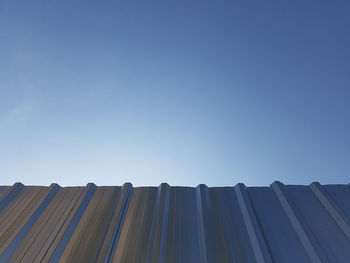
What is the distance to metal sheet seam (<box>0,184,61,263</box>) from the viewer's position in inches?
108

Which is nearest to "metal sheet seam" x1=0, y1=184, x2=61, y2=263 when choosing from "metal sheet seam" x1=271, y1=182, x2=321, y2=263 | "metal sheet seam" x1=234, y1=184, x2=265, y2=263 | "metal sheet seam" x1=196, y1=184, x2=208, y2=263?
"metal sheet seam" x1=196, y1=184, x2=208, y2=263

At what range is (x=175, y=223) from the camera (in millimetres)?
3127

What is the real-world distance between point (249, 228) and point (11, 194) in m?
A: 3.91

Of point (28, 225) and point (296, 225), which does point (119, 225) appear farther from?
point (296, 225)

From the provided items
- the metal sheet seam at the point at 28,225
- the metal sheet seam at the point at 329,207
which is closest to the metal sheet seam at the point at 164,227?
the metal sheet seam at the point at 28,225

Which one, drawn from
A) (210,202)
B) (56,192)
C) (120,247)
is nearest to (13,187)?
(56,192)

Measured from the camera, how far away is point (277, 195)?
372 cm

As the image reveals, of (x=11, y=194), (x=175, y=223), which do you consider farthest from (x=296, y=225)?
(x=11, y=194)

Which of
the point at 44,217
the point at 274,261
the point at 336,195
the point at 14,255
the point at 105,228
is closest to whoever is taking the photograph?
the point at 274,261

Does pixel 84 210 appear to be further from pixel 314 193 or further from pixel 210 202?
pixel 314 193

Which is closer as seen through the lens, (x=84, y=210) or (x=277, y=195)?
(x=84, y=210)

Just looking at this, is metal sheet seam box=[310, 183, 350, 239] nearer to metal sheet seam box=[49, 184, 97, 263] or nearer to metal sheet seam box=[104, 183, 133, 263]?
metal sheet seam box=[104, 183, 133, 263]

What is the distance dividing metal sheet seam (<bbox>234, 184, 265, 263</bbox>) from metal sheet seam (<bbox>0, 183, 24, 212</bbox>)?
3.74m

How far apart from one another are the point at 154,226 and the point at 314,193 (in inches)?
104
